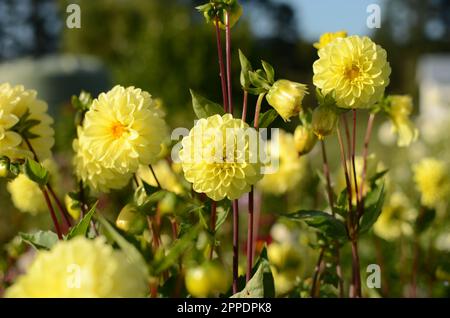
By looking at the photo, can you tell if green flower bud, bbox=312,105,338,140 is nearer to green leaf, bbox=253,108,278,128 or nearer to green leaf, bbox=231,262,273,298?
green leaf, bbox=253,108,278,128

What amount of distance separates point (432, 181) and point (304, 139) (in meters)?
0.65

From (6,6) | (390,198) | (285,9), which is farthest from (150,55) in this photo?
(285,9)

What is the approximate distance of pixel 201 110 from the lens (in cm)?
78

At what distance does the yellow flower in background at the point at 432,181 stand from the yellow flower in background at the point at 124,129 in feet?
2.61

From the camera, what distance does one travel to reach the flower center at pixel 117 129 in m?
0.76

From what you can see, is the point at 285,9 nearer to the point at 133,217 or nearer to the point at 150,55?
the point at 150,55

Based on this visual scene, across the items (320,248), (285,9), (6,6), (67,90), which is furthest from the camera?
(285,9)

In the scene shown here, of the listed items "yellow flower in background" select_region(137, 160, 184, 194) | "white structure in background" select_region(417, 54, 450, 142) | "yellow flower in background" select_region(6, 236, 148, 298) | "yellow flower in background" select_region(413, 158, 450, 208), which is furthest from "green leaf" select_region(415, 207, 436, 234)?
"white structure in background" select_region(417, 54, 450, 142)

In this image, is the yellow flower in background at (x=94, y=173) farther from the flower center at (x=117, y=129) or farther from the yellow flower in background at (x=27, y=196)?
the yellow flower in background at (x=27, y=196)

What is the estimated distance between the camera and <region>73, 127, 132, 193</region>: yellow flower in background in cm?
82

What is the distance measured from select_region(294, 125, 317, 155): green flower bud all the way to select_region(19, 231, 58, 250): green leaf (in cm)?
34

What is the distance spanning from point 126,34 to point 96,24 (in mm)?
1074

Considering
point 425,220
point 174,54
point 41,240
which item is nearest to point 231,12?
point 41,240

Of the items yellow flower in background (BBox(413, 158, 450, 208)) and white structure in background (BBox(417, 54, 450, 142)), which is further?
white structure in background (BBox(417, 54, 450, 142))
